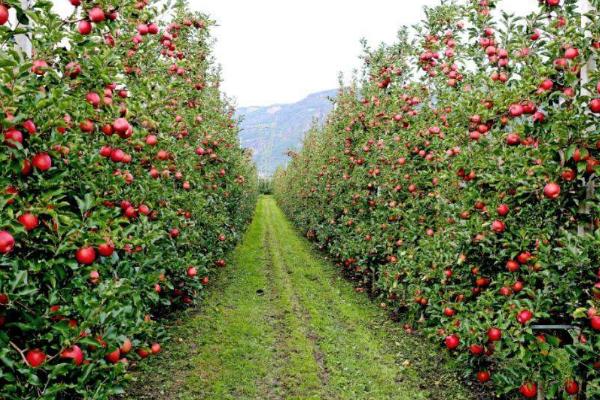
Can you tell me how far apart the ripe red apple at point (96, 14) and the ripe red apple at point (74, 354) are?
6.94 ft

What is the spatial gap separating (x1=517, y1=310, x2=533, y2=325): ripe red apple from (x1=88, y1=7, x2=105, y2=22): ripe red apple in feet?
13.0

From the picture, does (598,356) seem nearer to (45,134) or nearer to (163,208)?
(45,134)

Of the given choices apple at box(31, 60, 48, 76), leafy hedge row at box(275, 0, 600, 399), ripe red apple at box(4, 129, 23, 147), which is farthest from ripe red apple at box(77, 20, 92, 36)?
leafy hedge row at box(275, 0, 600, 399)

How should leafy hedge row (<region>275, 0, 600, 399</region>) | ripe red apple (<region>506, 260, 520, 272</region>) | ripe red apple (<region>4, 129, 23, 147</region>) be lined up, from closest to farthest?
ripe red apple (<region>4, 129, 23, 147</region>) < leafy hedge row (<region>275, 0, 600, 399</region>) < ripe red apple (<region>506, 260, 520, 272</region>)

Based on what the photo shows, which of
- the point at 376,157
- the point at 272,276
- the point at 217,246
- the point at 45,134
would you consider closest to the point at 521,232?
the point at 45,134

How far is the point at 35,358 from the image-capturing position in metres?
2.41

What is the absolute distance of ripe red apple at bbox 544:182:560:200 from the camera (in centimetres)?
359

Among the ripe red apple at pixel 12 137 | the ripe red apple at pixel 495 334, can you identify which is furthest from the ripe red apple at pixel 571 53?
the ripe red apple at pixel 12 137

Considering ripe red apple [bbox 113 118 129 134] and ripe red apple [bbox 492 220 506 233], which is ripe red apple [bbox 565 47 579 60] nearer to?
ripe red apple [bbox 492 220 506 233]

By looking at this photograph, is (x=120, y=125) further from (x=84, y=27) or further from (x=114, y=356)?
(x=114, y=356)

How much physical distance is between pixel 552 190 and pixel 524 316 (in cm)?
107

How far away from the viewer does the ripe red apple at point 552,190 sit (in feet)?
11.8

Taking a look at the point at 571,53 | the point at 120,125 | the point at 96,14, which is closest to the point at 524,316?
the point at 571,53

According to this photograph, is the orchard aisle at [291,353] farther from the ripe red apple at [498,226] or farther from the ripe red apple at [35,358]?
the ripe red apple at [35,358]
